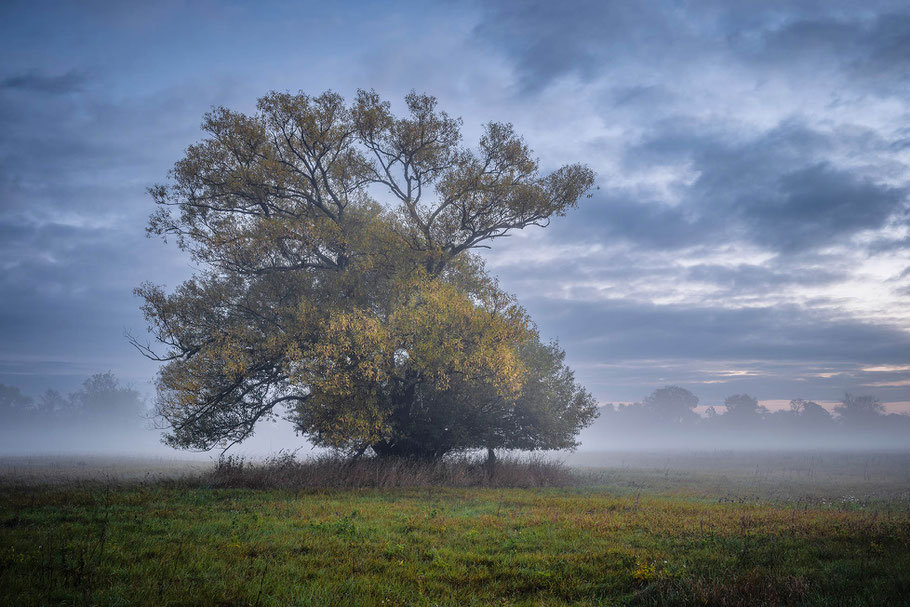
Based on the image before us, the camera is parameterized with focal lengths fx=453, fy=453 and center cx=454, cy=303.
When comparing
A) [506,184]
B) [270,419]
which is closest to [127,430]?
[270,419]

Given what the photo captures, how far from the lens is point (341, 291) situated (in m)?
23.6

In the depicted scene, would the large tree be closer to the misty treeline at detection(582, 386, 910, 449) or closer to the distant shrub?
the distant shrub

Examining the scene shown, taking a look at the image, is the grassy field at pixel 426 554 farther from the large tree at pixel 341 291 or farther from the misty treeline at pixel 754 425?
the misty treeline at pixel 754 425

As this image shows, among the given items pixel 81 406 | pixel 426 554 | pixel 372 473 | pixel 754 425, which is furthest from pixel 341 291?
pixel 754 425

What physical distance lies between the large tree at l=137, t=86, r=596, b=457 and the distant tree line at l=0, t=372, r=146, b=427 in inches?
5218

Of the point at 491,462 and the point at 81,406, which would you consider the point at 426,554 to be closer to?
the point at 491,462

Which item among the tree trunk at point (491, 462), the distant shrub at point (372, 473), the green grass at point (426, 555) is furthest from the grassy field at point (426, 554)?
the tree trunk at point (491, 462)

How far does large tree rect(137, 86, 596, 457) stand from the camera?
20.3 metres

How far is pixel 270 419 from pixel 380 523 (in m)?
14.4

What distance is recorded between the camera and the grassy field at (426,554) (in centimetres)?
680

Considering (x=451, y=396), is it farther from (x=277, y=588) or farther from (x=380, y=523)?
(x=277, y=588)

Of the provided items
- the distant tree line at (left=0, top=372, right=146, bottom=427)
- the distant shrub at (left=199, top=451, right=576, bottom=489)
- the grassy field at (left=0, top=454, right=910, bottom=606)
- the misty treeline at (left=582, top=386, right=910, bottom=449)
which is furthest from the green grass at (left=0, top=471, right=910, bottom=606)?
the misty treeline at (left=582, top=386, right=910, bottom=449)

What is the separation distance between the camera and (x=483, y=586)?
7.46m

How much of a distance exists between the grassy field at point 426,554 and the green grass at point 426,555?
0.04m
